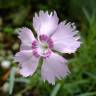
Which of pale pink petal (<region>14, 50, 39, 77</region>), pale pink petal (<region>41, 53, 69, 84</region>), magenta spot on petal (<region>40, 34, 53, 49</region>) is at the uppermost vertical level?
magenta spot on petal (<region>40, 34, 53, 49</region>)

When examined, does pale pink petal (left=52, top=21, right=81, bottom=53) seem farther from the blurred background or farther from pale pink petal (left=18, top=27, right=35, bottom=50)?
the blurred background

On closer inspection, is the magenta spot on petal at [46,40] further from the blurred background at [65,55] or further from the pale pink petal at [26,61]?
the blurred background at [65,55]

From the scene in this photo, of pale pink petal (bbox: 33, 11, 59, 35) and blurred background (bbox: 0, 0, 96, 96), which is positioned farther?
blurred background (bbox: 0, 0, 96, 96)

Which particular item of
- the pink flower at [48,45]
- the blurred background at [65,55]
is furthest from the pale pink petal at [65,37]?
the blurred background at [65,55]

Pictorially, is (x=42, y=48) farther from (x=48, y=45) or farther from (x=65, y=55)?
(x=65, y=55)

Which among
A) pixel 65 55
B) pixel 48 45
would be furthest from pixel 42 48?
pixel 65 55

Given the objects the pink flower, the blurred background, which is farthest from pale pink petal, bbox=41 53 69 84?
the blurred background

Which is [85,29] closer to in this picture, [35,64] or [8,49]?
[8,49]

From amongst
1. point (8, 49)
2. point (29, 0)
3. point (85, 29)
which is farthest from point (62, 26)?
point (29, 0)
